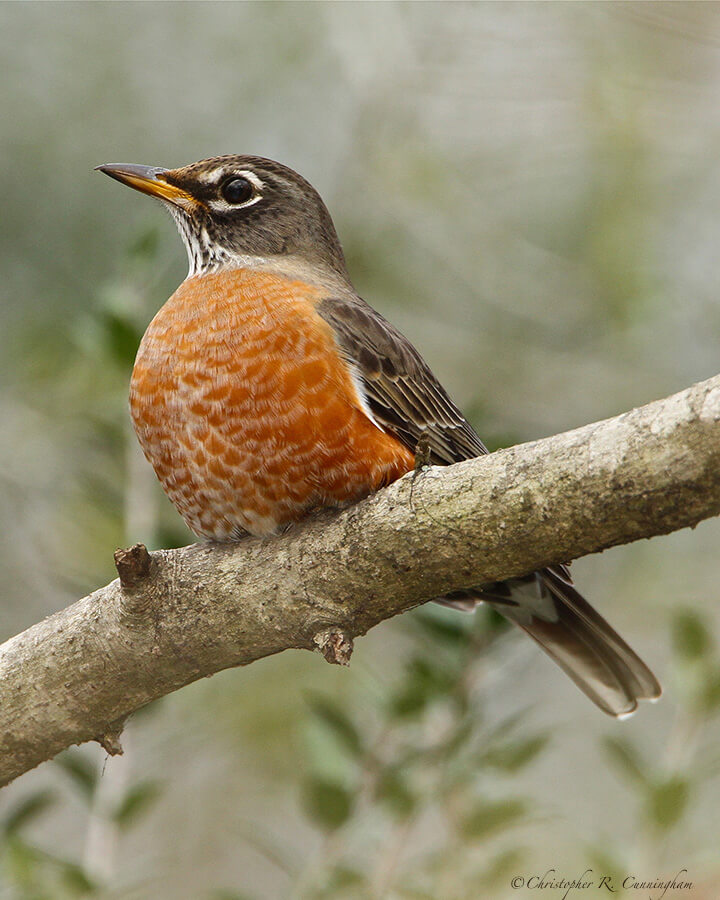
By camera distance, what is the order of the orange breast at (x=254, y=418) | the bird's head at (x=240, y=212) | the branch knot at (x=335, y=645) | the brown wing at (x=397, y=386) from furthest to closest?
1. the bird's head at (x=240, y=212)
2. the brown wing at (x=397, y=386)
3. the orange breast at (x=254, y=418)
4. the branch knot at (x=335, y=645)

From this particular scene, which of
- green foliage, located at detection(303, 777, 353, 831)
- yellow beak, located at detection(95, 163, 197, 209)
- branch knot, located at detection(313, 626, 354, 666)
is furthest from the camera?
yellow beak, located at detection(95, 163, 197, 209)

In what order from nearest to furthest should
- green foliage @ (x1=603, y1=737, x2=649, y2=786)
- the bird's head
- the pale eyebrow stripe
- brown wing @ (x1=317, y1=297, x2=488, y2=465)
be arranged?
green foliage @ (x1=603, y1=737, x2=649, y2=786)
brown wing @ (x1=317, y1=297, x2=488, y2=465)
the bird's head
the pale eyebrow stripe

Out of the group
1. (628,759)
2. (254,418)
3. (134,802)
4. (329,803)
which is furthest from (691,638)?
(134,802)

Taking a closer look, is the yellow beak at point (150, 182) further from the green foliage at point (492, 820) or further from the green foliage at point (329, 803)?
the green foliage at point (492, 820)

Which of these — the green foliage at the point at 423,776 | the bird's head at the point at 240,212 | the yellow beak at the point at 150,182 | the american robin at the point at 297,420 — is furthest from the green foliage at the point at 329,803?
the yellow beak at the point at 150,182

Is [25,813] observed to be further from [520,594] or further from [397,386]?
[397,386]

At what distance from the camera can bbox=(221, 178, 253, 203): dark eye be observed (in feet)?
23.0

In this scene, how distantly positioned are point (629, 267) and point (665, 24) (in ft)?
6.43

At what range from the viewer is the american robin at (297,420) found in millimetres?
5297

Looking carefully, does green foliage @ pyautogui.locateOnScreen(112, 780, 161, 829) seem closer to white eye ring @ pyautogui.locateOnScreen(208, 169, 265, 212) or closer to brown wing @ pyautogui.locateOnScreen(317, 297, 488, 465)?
brown wing @ pyautogui.locateOnScreen(317, 297, 488, 465)

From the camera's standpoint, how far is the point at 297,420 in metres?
5.29

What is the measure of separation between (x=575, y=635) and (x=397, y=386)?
59.8 inches

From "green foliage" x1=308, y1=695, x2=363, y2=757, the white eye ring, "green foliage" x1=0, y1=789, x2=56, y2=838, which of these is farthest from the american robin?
"green foliage" x1=0, y1=789, x2=56, y2=838

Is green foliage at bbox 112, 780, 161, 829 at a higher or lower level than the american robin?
lower
